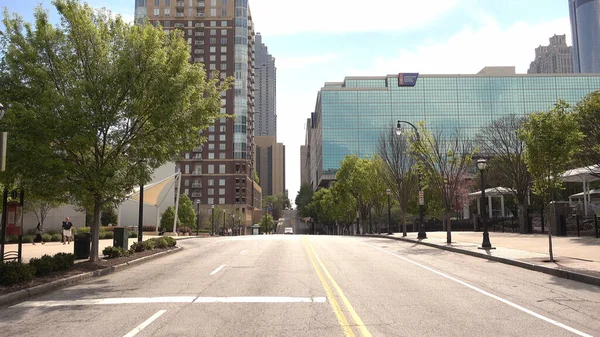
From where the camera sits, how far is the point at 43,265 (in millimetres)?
13195

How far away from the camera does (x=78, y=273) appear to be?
13984 millimetres

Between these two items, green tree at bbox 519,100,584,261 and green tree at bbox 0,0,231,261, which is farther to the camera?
green tree at bbox 519,100,584,261

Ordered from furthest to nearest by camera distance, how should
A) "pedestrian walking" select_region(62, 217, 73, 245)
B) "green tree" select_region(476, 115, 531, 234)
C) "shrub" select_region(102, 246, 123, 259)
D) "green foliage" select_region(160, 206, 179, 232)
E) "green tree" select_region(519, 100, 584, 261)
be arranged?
"green foliage" select_region(160, 206, 179, 232) < "green tree" select_region(476, 115, 531, 234) < "pedestrian walking" select_region(62, 217, 73, 245) < "shrub" select_region(102, 246, 123, 259) < "green tree" select_region(519, 100, 584, 261)

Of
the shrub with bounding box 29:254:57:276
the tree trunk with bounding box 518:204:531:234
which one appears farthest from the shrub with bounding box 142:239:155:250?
the tree trunk with bounding box 518:204:531:234

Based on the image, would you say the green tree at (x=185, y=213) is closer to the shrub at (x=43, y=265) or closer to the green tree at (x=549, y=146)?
the shrub at (x=43, y=265)

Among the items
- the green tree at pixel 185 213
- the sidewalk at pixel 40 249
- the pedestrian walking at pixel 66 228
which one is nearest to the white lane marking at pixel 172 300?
the sidewalk at pixel 40 249

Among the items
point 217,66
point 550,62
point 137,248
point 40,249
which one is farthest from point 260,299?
point 550,62

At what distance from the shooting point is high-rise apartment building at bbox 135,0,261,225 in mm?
130250

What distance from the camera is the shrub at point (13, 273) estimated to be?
11.4 meters

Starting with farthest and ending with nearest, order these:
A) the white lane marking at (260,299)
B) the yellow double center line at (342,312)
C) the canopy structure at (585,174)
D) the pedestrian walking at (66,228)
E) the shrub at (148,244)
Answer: the canopy structure at (585,174) < the pedestrian walking at (66,228) < the shrub at (148,244) < the white lane marking at (260,299) < the yellow double center line at (342,312)

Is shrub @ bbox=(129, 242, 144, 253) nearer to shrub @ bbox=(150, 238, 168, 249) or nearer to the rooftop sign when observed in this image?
shrub @ bbox=(150, 238, 168, 249)

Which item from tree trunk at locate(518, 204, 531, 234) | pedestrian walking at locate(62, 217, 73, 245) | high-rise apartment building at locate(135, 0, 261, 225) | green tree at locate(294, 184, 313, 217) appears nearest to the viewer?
pedestrian walking at locate(62, 217, 73, 245)

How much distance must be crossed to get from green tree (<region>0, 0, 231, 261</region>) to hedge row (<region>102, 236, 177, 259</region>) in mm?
1938

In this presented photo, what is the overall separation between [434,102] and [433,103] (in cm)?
38
